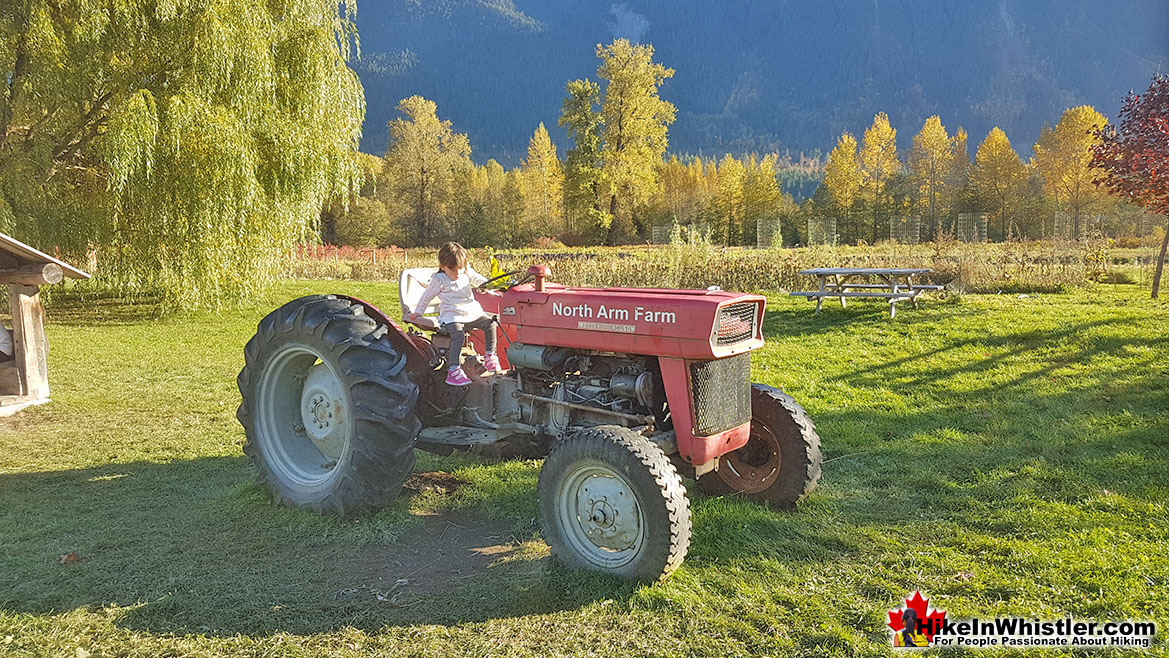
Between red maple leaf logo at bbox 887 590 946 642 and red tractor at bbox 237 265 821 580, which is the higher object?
red tractor at bbox 237 265 821 580

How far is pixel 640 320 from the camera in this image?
12.8 ft

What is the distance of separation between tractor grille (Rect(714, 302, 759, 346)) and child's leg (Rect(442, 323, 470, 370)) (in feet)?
5.75

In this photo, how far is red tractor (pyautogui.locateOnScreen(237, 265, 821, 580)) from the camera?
3.68m

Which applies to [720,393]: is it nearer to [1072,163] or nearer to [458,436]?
[458,436]

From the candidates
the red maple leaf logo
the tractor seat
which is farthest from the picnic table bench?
the red maple leaf logo

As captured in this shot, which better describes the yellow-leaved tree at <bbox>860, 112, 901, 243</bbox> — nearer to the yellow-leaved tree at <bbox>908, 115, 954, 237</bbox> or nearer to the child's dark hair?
the yellow-leaved tree at <bbox>908, 115, 954, 237</bbox>

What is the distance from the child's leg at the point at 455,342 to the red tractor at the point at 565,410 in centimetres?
16

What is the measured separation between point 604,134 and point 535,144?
1640 centimetres

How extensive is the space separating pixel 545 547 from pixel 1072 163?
43.6 meters

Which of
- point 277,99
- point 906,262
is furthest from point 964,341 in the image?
point 277,99

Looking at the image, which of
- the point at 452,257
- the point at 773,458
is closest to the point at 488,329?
the point at 452,257

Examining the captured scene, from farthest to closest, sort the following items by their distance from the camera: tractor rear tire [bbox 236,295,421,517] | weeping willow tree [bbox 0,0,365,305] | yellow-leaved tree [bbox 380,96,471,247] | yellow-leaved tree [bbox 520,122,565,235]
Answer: yellow-leaved tree [bbox 520,122,565,235] → yellow-leaved tree [bbox 380,96,471,247] → weeping willow tree [bbox 0,0,365,305] → tractor rear tire [bbox 236,295,421,517]

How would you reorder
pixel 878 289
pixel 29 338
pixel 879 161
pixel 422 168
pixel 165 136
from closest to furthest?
pixel 29 338 → pixel 165 136 → pixel 878 289 → pixel 879 161 → pixel 422 168

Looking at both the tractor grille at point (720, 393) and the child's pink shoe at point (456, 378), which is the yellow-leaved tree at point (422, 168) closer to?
the child's pink shoe at point (456, 378)
